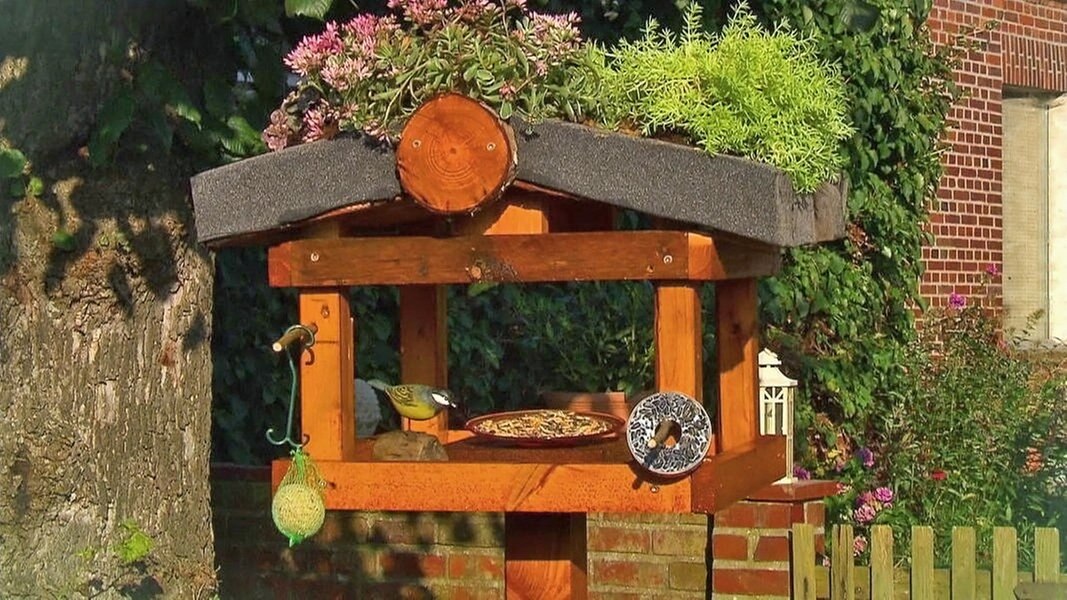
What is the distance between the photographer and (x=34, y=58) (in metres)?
4.41

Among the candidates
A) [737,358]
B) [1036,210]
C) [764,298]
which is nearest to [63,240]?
[737,358]

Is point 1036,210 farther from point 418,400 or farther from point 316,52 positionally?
point 316,52

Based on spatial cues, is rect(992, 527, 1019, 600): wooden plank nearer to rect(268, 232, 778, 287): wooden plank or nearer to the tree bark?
rect(268, 232, 778, 287): wooden plank

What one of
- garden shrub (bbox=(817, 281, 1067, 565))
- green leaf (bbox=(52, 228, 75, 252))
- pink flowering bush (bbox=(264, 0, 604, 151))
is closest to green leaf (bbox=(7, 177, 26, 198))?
green leaf (bbox=(52, 228, 75, 252))

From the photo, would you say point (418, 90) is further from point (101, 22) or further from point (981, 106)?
point (981, 106)

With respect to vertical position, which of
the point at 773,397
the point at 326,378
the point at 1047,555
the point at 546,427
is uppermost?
the point at 326,378

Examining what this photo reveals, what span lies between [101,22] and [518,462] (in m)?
1.71

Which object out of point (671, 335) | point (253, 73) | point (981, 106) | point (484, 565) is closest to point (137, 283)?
point (253, 73)

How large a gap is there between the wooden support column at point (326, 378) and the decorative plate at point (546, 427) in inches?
13.2

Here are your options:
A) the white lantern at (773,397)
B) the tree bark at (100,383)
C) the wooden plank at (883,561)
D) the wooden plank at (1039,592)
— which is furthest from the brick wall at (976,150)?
the tree bark at (100,383)

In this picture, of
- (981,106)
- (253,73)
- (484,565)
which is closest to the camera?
(253,73)

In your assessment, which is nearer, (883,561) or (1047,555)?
(1047,555)

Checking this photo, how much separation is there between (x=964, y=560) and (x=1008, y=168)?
6.41 m

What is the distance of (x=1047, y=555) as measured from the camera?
540 centimetres
